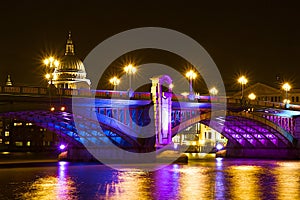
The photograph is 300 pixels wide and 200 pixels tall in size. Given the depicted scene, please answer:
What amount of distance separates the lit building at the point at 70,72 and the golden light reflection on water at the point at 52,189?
326 feet

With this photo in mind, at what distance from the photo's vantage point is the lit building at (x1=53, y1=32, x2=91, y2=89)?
15850 cm

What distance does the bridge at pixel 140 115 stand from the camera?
7112 centimetres

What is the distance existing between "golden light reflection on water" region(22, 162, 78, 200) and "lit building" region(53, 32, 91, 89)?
326 ft

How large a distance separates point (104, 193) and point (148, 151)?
39.7 meters

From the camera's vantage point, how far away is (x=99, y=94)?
76.3m

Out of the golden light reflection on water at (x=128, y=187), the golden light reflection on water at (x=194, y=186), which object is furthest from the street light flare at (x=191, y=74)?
the golden light reflection on water at (x=128, y=187)

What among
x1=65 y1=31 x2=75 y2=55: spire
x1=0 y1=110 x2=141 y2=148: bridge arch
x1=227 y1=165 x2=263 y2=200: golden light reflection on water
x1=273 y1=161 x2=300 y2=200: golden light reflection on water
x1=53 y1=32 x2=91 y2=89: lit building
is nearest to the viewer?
x1=227 y1=165 x2=263 y2=200: golden light reflection on water

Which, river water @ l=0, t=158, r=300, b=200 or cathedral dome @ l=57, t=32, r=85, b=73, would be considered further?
cathedral dome @ l=57, t=32, r=85, b=73

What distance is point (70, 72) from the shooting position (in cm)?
16412

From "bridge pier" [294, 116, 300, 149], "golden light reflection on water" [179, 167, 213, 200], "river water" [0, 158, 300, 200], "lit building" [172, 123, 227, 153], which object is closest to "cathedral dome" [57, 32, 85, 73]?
"lit building" [172, 123, 227, 153]

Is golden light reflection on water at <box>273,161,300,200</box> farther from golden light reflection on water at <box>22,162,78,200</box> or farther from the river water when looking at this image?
golden light reflection on water at <box>22,162,78,200</box>

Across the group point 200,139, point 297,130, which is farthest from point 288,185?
point 200,139

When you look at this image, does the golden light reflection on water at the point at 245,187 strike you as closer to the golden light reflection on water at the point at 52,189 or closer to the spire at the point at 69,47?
the golden light reflection on water at the point at 52,189

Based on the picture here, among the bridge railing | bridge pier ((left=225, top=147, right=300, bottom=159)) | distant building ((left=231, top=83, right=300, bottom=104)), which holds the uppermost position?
distant building ((left=231, top=83, right=300, bottom=104))
